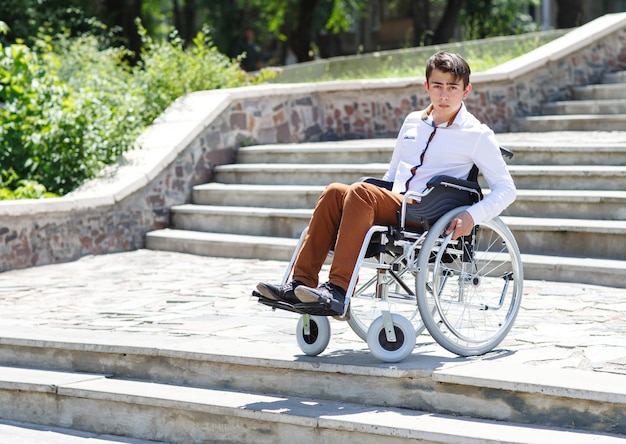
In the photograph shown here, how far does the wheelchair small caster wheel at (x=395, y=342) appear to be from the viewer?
4.71 meters

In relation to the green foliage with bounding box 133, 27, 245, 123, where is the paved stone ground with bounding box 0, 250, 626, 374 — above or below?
below

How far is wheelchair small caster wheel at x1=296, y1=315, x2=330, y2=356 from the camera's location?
4957 mm

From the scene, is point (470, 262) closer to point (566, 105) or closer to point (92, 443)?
point (92, 443)

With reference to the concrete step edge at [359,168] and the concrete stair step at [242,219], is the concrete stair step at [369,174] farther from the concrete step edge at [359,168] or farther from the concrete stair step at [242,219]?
the concrete stair step at [242,219]

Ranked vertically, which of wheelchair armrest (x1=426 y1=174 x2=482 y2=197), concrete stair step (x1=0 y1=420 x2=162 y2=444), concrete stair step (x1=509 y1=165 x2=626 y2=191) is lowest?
concrete stair step (x1=0 y1=420 x2=162 y2=444)

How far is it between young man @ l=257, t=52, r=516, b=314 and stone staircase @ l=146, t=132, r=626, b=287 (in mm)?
2434

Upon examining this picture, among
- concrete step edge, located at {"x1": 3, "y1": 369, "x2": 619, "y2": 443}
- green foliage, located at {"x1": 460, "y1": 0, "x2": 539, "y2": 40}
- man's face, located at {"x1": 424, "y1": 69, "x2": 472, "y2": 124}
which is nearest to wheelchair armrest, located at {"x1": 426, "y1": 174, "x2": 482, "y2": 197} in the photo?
man's face, located at {"x1": 424, "y1": 69, "x2": 472, "y2": 124}

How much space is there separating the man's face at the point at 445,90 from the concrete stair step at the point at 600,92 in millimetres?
7213

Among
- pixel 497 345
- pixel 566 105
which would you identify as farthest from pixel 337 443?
pixel 566 105

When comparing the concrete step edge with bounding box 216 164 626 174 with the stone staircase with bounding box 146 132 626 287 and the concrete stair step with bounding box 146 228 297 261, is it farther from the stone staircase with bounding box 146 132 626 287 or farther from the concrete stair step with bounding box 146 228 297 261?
the concrete stair step with bounding box 146 228 297 261

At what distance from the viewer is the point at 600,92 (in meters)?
11.9

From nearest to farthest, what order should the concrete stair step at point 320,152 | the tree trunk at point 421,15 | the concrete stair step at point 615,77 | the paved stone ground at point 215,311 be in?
the paved stone ground at point 215,311, the concrete stair step at point 320,152, the concrete stair step at point 615,77, the tree trunk at point 421,15

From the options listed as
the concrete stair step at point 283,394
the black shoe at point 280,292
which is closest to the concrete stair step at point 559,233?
the concrete stair step at point 283,394

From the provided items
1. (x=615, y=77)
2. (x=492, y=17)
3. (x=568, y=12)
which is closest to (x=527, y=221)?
(x=615, y=77)
